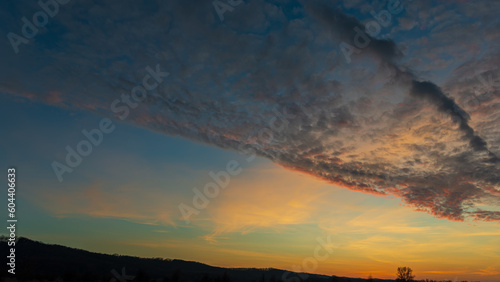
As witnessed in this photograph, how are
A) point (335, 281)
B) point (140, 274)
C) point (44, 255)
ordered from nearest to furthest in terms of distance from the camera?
point (140, 274) → point (44, 255) → point (335, 281)

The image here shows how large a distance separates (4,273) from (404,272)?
11847 cm

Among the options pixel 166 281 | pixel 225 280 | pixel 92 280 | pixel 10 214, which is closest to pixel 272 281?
pixel 225 280

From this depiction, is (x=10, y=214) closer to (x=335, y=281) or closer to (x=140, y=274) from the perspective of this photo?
(x=140, y=274)

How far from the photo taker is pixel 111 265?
6186 inches

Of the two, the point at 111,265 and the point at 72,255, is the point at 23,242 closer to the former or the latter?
the point at 72,255

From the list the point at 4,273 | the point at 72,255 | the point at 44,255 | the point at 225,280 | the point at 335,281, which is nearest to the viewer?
the point at 4,273

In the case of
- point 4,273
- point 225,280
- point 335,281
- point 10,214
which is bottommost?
point 335,281

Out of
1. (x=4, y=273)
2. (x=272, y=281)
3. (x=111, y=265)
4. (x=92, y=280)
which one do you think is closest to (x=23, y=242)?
(x=111, y=265)

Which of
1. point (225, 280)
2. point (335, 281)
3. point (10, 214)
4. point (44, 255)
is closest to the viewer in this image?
point (10, 214)

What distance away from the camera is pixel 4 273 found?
61438 mm

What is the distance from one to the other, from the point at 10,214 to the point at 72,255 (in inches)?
5848

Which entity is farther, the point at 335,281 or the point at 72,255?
the point at 335,281

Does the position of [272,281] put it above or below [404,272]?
below

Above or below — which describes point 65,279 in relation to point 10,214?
below
